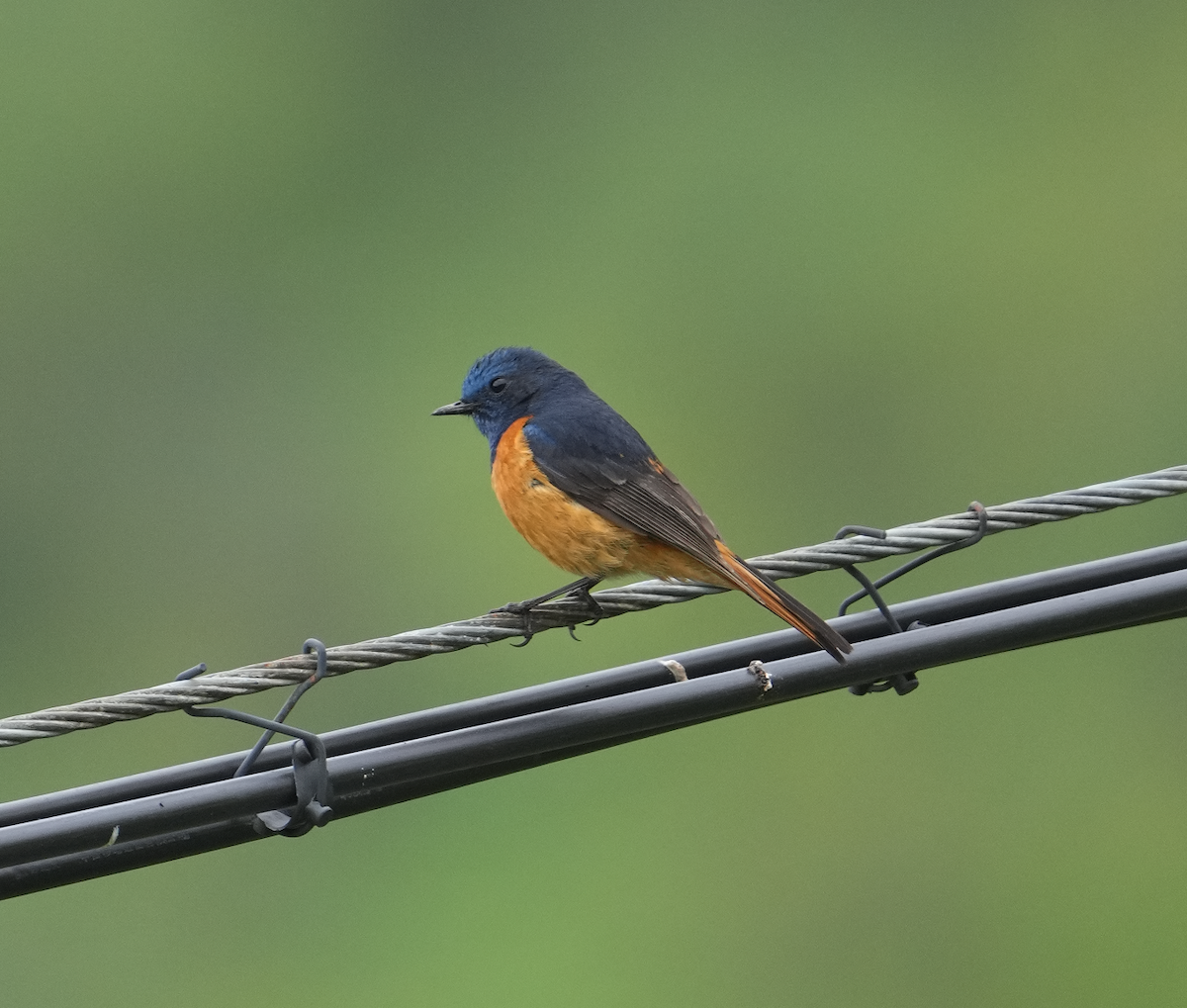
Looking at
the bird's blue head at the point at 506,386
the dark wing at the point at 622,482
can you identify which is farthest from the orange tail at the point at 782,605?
the bird's blue head at the point at 506,386

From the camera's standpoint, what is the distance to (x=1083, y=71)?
24.9m

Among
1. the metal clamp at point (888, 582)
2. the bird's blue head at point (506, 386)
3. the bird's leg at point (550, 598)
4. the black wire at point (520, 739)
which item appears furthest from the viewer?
the bird's blue head at point (506, 386)

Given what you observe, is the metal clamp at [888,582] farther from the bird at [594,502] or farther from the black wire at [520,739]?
the bird at [594,502]

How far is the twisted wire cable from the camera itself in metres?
3.17

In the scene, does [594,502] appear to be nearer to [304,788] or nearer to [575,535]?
[575,535]

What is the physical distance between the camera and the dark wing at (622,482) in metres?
4.94

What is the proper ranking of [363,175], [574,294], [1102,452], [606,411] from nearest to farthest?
[606,411] < [1102,452] < [574,294] < [363,175]

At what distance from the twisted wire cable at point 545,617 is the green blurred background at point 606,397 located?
1003 centimetres

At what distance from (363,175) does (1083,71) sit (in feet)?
32.0

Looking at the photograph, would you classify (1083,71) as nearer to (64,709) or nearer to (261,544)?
(261,544)

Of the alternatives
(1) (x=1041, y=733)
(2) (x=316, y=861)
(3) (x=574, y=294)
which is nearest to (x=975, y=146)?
(3) (x=574, y=294)

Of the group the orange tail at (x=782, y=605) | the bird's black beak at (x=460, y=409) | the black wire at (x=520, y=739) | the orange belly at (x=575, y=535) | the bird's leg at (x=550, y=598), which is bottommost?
the black wire at (x=520, y=739)

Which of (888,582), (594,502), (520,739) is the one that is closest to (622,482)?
(594,502)

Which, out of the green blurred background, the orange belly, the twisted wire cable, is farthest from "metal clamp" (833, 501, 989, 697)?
the green blurred background
